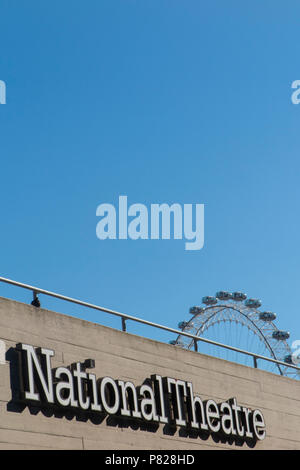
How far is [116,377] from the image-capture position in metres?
18.7

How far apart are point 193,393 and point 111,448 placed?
11.6ft

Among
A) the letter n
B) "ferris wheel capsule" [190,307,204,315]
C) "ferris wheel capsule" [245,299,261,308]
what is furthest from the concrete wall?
"ferris wheel capsule" [190,307,204,315]

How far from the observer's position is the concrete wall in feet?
52.6

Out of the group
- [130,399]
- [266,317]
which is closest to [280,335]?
[266,317]

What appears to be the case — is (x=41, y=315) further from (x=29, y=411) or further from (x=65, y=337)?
(x=29, y=411)

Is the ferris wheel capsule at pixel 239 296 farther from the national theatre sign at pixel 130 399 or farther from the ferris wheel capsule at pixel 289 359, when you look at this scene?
the national theatre sign at pixel 130 399

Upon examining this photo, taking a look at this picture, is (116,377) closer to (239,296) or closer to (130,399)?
(130,399)

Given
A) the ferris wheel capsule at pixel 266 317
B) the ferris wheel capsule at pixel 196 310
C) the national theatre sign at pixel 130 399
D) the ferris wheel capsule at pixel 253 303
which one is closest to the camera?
the national theatre sign at pixel 130 399

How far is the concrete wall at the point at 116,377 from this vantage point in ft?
52.6

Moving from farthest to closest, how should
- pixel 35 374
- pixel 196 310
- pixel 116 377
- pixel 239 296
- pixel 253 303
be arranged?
1. pixel 196 310
2. pixel 253 303
3. pixel 239 296
4. pixel 116 377
5. pixel 35 374

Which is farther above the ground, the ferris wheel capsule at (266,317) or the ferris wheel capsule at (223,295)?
the ferris wheel capsule at (223,295)

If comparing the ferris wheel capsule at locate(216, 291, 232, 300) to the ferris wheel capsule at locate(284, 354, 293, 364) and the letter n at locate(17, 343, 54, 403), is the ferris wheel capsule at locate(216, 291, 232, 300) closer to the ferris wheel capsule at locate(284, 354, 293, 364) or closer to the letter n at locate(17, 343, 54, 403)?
the ferris wheel capsule at locate(284, 354, 293, 364)

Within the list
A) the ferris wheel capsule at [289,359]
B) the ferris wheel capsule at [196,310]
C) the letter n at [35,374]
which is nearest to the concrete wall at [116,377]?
the letter n at [35,374]
